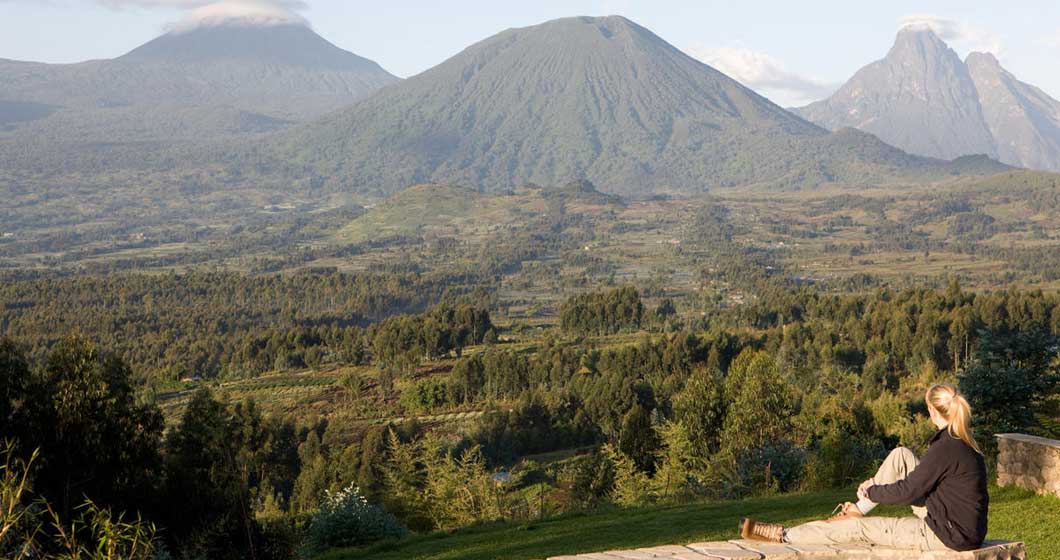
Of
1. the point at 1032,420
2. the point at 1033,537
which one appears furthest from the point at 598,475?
the point at 1033,537

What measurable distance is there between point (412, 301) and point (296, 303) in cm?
2026

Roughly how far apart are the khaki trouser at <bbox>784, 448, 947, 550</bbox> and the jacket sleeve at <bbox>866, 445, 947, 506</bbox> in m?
0.23

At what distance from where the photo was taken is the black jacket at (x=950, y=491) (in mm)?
8766

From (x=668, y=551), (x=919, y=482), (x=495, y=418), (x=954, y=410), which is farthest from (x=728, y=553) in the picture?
(x=495, y=418)

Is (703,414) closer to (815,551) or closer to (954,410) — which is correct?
(815,551)

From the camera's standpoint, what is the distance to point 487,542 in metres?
16.7

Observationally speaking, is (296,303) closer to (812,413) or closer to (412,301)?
(412,301)

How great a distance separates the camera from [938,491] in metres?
8.96

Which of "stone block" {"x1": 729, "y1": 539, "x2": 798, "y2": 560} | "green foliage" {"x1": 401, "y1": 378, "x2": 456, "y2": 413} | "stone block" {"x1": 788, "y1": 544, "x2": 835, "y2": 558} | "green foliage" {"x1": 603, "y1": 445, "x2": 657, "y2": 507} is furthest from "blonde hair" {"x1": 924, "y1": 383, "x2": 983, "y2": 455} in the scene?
"green foliage" {"x1": 401, "y1": 378, "x2": 456, "y2": 413}

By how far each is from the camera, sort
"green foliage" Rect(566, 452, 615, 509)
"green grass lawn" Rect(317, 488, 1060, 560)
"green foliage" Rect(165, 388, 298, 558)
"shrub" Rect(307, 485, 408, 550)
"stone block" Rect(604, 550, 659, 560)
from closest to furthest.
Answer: "stone block" Rect(604, 550, 659, 560), "green grass lawn" Rect(317, 488, 1060, 560), "green foliage" Rect(165, 388, 298, 558), "shrub" Rect(307, 485, 408, 550), "green foliage" Rect(566, 452, 615, 509)

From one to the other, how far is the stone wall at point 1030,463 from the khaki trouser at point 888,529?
595cm

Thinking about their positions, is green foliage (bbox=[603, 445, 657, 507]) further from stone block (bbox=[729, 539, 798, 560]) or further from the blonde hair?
the blonde hair

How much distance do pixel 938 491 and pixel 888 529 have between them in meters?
0.71

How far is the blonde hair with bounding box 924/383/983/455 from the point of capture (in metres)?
8.65
